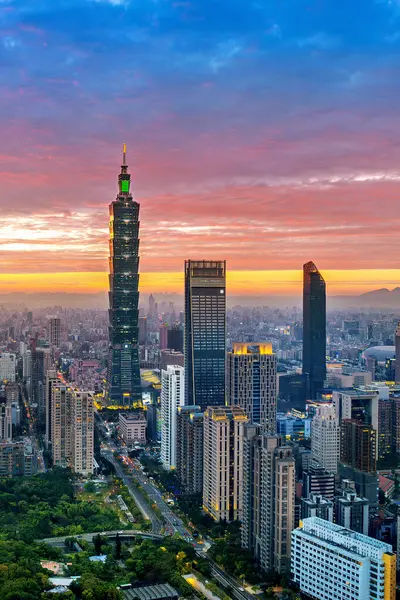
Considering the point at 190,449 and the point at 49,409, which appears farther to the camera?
the point at 49,409

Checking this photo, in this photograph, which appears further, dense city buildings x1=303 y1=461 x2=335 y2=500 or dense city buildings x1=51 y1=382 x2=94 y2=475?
dense city buildings x1=51 y1=382 x2=94 y2=475

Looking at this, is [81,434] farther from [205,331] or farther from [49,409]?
[205,331]

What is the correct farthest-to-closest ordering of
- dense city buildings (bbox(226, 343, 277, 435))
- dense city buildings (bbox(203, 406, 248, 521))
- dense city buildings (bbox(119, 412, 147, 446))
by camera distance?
1. dense city buildings (bbox(119, 412, 147, 446))
2. dense city buildings (bbox(226, 343, 277, 435))
3. dense city buildings (bbox(203, 406, 248, 521))

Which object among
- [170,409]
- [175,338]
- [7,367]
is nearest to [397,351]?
[175,338]

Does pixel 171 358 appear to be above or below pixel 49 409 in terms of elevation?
above

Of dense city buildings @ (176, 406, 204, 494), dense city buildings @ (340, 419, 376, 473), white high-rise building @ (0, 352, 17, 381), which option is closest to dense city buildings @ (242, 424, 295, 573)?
dense city buildings @ (176, 406, 204, 494)

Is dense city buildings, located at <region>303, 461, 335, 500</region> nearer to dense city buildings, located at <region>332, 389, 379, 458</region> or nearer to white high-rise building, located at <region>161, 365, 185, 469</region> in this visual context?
white high-rise building, located at <region>161, 365, 185, 469</region>

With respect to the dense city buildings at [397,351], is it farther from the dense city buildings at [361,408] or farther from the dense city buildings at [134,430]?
the dense city buildings at [134,430]
